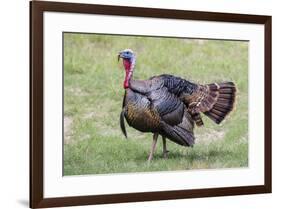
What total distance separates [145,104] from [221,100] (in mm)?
256

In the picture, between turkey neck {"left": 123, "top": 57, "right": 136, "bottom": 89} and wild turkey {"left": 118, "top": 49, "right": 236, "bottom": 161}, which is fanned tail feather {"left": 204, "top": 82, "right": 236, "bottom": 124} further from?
turkey neck {"left": 123, "top": 57, "right": 136, "bottom": 89}

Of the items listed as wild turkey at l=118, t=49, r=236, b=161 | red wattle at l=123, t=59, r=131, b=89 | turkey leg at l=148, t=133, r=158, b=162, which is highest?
red wattle at l=123, t=59, r=131, b=89

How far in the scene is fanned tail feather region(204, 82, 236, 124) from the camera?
72.9 inches

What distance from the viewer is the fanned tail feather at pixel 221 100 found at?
185 cm

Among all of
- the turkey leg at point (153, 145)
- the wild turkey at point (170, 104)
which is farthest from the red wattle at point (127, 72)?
the turkey leg at point (153, 145)

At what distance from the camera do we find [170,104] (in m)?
1.79

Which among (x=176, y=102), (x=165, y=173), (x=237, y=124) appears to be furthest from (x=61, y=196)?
(x=237, y=124)

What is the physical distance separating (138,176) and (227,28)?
52 cm

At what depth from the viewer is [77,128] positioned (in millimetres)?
1686

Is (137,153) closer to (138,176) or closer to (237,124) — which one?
(138,176)

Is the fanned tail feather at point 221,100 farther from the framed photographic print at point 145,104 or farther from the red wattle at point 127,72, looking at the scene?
the red wattle at point 127,72

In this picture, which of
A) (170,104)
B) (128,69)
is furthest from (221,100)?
(128,69)

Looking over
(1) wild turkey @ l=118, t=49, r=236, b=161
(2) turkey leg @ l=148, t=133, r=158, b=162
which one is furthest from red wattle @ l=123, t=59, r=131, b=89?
(2) turkey leg @ l=148, t=133, r=158, b=162

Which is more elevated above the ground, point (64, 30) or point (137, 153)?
point (64, 30)
